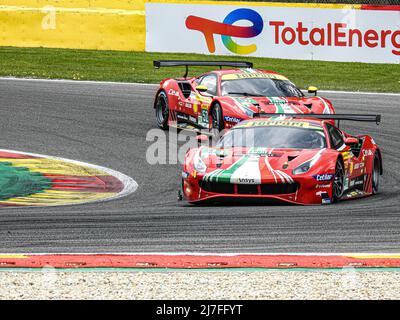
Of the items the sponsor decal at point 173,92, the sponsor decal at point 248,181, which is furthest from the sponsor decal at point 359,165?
the sponsor decal at point 173,92

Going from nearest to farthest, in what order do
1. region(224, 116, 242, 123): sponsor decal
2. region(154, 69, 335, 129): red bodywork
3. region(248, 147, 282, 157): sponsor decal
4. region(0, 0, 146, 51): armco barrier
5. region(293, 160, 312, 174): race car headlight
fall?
region(293, 160, 312, 174): race car headlight → region(248, 147, 282, 157): sponsor decal → region(224, 116, 242, 123): sponsor decal → region(154, 69, 335, 129): red bodywork → region(0, 0, 146, 51): armco barrier

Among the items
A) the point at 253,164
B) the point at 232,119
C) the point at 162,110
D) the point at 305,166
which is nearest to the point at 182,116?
the point at 162,110

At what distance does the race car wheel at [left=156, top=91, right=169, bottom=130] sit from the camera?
20656 millimetres

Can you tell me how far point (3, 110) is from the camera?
862 inches

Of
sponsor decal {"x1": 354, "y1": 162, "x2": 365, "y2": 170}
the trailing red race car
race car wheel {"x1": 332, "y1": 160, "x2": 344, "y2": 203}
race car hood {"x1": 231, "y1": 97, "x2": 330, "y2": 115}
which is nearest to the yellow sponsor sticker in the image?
the trailing red race car

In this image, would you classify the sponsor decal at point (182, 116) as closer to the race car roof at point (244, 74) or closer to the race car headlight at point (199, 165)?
the race car roof at point (244, 74)

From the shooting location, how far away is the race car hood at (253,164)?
13.0 metres

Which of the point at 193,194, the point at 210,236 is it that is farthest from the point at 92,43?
the point at 210,236

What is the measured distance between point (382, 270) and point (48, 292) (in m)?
2.68

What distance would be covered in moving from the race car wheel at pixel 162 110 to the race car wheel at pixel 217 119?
198 cm

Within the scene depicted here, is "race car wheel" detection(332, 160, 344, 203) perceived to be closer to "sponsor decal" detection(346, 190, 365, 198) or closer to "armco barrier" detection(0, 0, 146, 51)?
"sponsor decal" detection(346, 190, 365, 198)

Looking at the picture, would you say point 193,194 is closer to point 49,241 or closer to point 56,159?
point 49,241

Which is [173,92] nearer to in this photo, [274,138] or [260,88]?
[260,88]

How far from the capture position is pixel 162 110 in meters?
20.9
